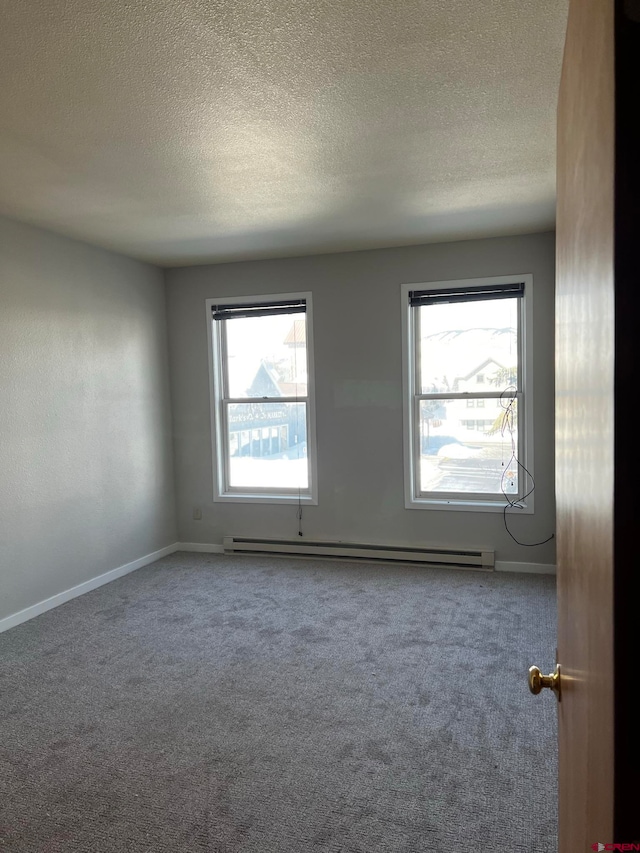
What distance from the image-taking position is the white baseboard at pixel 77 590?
3.72 meters

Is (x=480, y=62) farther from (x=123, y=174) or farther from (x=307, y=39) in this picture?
(x=123, y=174)

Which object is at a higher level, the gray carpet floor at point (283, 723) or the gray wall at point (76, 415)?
the gray wall at point (76, 415)

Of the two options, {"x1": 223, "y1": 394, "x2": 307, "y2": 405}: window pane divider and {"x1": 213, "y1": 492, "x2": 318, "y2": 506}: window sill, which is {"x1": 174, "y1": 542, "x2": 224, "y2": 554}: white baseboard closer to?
{"x1": 213, "y1": 492, "x2": 318, "y2": 506}: window sill

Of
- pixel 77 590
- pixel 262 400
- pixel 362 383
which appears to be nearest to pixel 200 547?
pixel 77 590

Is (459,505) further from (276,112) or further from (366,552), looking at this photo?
(276,112)

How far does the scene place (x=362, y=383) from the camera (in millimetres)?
4859

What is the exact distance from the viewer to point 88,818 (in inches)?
77.9

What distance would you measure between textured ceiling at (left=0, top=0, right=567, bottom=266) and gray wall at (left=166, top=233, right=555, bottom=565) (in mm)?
653

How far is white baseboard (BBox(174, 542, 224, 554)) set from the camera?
5.35 meters

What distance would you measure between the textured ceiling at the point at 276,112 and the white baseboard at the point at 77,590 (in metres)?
2.62

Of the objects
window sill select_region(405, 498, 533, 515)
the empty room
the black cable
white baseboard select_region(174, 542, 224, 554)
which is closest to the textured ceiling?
the empty room

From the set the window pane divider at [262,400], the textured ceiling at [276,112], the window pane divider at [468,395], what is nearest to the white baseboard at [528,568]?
the window pane divider at [468,395]

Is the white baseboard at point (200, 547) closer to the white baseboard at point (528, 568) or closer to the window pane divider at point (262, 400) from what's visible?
the window pane divider at point (262, 400)

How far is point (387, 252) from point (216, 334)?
175 cm
